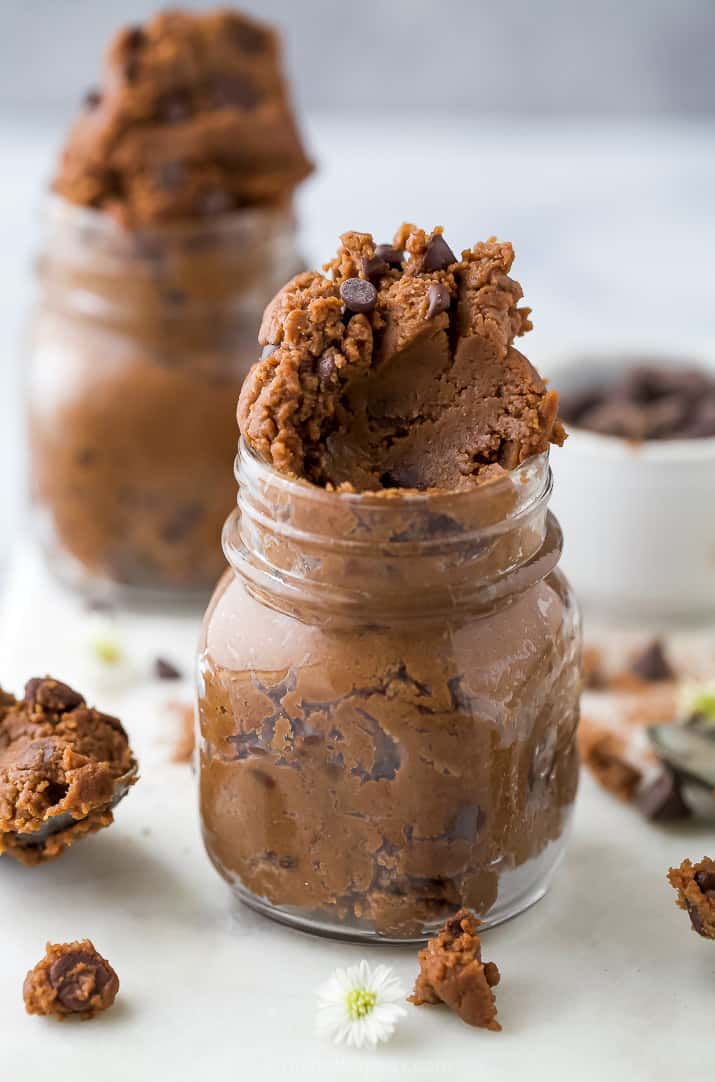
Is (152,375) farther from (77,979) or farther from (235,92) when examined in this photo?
(77,979)

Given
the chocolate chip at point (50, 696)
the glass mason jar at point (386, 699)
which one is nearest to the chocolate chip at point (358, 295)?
the glass mason jar at point (386, 699)

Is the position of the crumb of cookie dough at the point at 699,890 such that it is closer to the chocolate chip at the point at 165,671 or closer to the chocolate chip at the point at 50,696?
the chocolate chip at the point at 50,696

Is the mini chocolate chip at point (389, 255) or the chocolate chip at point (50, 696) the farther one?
the chocolate chip at point (50, 696)

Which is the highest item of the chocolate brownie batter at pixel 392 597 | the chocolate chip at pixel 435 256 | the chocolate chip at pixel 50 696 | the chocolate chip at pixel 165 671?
the chocolate chip at pixel 435 256

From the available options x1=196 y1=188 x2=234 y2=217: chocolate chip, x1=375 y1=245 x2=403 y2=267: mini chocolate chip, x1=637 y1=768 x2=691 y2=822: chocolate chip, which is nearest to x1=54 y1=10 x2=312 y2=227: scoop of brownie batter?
x1=196 y1=188 x2=234 y2=217: chocolate chip

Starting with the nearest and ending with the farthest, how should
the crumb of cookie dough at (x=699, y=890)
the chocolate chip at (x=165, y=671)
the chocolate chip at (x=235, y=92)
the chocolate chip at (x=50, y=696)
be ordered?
the crumb of cookie dough at (x=699, y=890) → the chocolate chip at (x=50, y=696) → the chocolate chip at (x=165, y=671) → the chocolate chip at (x=235, y=92)

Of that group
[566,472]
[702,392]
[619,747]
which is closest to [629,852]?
[619,747]

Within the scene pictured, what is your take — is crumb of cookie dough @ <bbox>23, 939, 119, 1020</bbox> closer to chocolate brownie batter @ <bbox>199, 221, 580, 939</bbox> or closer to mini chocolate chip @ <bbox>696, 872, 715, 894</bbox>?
chocolate brownie batter @ <bbox>199, 221, 580, 939</bbox>
